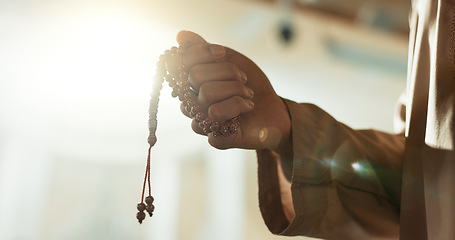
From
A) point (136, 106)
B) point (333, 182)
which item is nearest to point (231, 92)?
point (333, 182)

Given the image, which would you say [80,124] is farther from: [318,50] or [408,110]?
[408,110]

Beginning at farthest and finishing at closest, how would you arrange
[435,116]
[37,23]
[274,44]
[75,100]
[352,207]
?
[274,44], [75,100], [37,23], [352,207], [435,116]

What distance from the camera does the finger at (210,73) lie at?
17.6 inches

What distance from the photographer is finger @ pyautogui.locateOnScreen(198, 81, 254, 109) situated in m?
0.45

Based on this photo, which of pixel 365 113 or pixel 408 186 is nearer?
pixel 408 186

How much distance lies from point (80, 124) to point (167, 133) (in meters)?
0.52

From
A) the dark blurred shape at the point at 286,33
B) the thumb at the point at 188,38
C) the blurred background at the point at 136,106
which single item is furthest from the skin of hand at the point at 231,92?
the dark blurred shape at the point at 286,33

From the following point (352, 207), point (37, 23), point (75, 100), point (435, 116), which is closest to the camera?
point (435, 116)

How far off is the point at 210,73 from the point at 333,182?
21 cm

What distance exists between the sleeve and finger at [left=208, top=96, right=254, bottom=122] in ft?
0.31

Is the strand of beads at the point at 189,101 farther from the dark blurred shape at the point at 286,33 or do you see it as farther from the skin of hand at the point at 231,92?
the dark blurred shape at the point at 286,33

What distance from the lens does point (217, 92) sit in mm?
448

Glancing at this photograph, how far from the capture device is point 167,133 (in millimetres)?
2363

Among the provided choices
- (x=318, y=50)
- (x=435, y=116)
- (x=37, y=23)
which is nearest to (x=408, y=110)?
(x=435, y=116)
